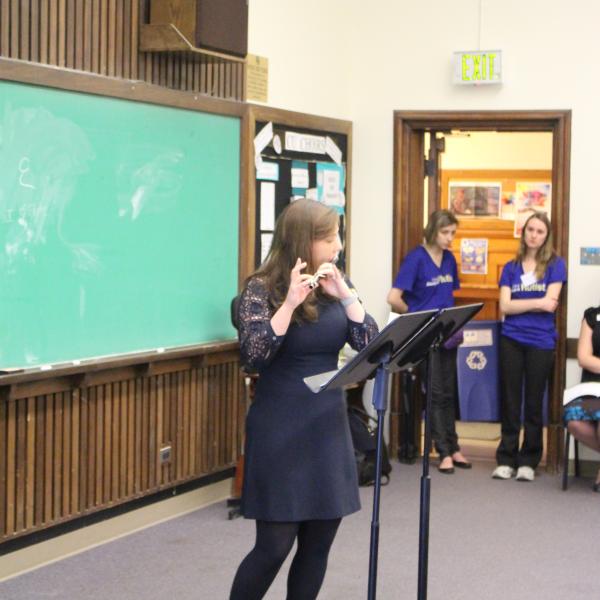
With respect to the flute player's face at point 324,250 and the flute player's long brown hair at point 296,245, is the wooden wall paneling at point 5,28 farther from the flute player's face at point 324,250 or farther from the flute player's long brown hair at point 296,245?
the flute player's face at point 324,250

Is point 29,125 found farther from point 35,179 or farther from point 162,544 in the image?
point 162,544

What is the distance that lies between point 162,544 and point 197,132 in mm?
2037

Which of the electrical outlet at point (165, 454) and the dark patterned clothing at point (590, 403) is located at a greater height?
the dark patterned clothing at point (590, 403)

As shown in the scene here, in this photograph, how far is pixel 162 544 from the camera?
5066mm

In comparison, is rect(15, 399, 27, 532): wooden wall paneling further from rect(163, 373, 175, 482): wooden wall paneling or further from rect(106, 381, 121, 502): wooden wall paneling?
rect(163, 373, 175, 482): wooden wall paneling

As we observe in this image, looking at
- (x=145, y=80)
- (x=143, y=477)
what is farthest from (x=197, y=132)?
(x=143, y=477)

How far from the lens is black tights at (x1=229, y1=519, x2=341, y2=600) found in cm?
321

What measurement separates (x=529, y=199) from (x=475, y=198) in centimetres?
57

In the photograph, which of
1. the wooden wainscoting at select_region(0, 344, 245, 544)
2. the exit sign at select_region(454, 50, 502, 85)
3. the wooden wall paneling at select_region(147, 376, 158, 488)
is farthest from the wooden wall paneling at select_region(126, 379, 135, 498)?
the exit sign at select_region(454, 50, 502, 85)

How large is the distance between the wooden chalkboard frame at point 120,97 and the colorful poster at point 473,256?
2748 millimetres

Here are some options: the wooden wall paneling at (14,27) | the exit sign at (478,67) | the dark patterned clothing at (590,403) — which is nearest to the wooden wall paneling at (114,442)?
the wooden wall paneling at (14,27)

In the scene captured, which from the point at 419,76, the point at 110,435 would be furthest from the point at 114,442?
the point at 419,76

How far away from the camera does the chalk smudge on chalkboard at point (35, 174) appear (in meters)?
4.36

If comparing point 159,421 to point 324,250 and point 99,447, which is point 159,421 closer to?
point 99,447
